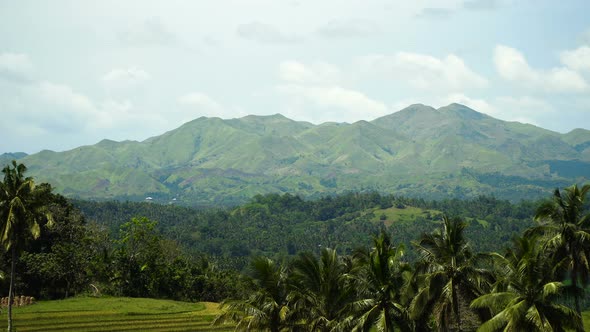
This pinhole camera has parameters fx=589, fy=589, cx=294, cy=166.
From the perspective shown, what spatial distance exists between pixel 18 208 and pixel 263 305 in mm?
26373

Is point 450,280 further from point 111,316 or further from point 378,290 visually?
point 111,316

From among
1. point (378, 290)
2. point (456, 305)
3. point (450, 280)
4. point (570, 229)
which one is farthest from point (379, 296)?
point (570, 229)

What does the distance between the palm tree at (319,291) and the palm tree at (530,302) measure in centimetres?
857

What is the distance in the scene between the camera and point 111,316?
71125 millimetres

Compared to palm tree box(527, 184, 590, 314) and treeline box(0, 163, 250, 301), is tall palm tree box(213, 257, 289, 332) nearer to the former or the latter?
palm tree box(527, 184, 590, 314)

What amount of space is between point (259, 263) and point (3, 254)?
57548 mm

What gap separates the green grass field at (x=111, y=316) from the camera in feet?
211

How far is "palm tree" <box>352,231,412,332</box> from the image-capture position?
35281mm

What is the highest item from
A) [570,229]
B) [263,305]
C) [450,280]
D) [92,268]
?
[570,229]

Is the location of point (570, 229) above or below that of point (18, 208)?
below

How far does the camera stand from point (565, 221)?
40438mm

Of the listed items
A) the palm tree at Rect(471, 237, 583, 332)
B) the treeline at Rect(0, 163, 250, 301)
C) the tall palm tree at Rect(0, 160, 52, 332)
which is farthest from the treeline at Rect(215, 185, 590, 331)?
the treeline at Rect(0, 163, 250, 301)

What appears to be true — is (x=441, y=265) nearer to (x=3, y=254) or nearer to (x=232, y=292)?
(x=3, y=254)

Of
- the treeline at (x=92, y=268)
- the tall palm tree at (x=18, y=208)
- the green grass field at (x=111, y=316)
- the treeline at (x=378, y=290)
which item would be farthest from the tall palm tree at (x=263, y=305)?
the treeline at (x=92, y=268)
